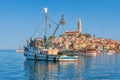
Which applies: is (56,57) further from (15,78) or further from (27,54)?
(15,78)

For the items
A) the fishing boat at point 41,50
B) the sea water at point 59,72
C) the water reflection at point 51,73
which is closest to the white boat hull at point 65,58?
the fishing boat at point 41,50

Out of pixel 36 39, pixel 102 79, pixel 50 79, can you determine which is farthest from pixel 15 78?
pixel 36 39

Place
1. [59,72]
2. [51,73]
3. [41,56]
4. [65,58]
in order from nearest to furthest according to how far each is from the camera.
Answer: [51,73], [59,72], [65,58], [41,56]

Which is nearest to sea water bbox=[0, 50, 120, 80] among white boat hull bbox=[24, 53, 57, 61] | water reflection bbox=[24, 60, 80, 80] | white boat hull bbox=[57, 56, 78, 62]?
water reflection bbox=[24, 60, 80, 80]

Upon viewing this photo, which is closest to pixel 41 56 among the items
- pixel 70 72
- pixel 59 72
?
pixel 59 72

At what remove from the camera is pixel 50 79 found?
207ft

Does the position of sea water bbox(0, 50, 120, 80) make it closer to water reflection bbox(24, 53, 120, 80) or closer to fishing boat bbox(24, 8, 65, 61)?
water reflection bbox(24, 53, 120, 80)

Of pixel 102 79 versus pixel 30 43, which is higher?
pixel 30 43

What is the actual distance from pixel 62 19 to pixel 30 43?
18.0 metres

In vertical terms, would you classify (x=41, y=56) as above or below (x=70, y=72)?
above

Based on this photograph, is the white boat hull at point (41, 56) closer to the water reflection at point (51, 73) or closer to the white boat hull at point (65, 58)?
the white boat hull at point (65, 58)

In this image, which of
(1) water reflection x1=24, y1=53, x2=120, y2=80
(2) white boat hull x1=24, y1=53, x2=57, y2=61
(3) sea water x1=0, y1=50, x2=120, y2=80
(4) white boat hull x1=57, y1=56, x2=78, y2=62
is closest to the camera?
(3) sea water x1=0, y1=50, x2=120, y2=80

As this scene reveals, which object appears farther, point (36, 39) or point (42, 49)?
point (36, 39)

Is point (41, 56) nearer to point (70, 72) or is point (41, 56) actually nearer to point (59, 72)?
point (59, 72)
